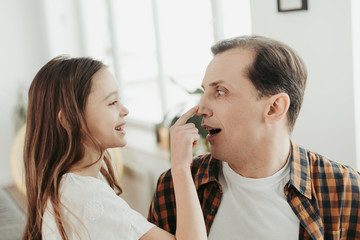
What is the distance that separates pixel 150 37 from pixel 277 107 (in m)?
2.45

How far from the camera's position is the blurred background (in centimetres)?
170

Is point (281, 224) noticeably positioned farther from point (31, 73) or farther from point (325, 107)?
point (31, 73)

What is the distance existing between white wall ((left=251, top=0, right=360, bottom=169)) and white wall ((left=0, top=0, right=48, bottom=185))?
3.62 metres

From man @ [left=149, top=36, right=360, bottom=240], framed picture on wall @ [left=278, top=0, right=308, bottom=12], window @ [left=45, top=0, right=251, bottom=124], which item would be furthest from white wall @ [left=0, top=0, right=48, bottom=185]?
man @ [left=149, top=36, right=360, bottom=240]

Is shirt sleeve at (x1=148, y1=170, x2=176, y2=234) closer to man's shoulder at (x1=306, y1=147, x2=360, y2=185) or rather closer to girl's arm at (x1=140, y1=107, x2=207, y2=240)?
girl's arm at (x1=140, y1=107, x2=207, y2=240)

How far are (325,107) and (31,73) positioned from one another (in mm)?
3926

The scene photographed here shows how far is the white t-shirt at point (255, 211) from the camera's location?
51.4 inches

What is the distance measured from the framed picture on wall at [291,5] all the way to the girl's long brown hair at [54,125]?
87cm

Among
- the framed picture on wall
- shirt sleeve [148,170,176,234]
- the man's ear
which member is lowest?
shirt sleeve [148,170,176,234]

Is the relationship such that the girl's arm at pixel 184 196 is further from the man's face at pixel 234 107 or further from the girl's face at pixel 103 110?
the girl's face at pixel 103 110

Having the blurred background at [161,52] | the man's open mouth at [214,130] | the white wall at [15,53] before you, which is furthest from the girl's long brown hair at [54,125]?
the white wall at [15,53]

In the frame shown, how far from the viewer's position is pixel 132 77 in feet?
13.5

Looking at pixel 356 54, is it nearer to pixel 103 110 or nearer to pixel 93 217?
pixel 103 110

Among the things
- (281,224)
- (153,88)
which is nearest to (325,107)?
(281,224)
